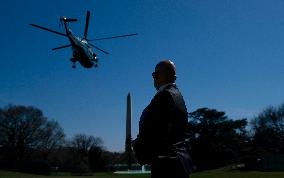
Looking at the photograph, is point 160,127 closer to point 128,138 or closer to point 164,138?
point 164,138

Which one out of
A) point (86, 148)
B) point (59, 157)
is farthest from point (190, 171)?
point (86, 148)

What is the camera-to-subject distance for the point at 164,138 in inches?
153

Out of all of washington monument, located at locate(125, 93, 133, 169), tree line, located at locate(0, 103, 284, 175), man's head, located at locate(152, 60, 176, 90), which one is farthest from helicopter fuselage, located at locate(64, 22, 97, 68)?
tree line, located at locate(0, 103, 284, 175)

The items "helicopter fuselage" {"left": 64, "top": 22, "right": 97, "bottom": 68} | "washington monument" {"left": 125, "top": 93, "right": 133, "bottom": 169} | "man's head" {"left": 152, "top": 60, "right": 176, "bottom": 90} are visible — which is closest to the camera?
"man's head" {"left": 152, "top": 60, "right": 176, "bottom": 90}

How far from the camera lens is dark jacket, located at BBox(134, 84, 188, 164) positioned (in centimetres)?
384

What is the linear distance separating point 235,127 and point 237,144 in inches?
333

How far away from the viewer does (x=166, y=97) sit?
13.3 feet

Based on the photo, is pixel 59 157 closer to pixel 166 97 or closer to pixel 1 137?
pixel 1 137

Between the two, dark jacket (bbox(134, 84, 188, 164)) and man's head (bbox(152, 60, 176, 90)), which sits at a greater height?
man's head (bbox(152, 60, 176, 90))

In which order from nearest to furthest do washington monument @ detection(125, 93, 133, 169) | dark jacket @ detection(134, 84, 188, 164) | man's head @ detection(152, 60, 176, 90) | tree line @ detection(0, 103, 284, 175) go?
dark jacket @ detection(134, 84, 188, 164), man's head @ detection(152, 60, 176, 90), washington monument @ detection(125, 93, 133, 169), tree line @ detection(0, 103, 284, 175)

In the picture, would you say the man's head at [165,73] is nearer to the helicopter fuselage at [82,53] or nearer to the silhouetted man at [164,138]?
the silhouetted man at [164,138]

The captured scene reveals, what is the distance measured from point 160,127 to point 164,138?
0.09 m

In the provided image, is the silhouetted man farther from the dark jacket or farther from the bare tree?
the bare tree

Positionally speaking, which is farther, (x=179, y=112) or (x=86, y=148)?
(x=86, y=148)
